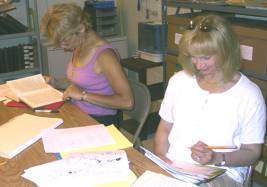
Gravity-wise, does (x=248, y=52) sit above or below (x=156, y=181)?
above

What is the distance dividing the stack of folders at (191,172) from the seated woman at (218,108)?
3.6 inches

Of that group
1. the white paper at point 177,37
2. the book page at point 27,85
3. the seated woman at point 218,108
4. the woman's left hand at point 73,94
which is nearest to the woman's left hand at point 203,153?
the seated woman at point 218,108

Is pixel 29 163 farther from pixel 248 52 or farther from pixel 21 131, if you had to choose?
pixel 248 52

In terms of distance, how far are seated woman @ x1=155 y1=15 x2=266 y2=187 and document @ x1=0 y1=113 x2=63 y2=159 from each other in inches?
20.6

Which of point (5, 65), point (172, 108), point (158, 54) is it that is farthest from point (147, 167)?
point (5, 65)

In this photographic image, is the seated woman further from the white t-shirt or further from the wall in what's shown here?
the wall

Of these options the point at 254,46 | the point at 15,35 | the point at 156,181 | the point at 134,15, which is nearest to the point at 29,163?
the point at 156,181

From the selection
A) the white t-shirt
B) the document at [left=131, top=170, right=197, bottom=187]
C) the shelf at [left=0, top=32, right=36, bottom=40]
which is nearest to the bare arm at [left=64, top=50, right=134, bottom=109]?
the white t-shirt

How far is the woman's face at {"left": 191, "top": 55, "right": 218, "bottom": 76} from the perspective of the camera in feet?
4.64

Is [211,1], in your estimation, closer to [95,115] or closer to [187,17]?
[187,17]

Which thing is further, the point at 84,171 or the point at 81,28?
the point at 81,28

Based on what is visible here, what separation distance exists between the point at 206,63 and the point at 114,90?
584 mm

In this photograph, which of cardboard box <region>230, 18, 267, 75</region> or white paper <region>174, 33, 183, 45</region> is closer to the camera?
cardboard box <region>230, 18, 267, 75</region>

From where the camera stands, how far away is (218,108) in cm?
144
